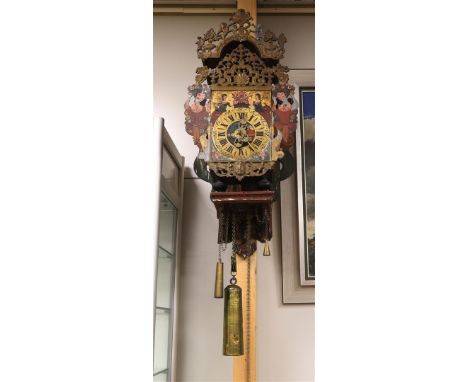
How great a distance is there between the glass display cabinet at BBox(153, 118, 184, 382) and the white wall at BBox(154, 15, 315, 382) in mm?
71

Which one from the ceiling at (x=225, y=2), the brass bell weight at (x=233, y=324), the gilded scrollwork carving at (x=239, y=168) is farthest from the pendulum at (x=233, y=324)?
the ceiling at (x=225, y=2)

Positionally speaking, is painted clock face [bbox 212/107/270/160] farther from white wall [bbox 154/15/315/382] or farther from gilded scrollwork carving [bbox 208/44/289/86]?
white wall [bbox 154/15/315/382]

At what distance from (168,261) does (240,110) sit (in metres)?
0.72

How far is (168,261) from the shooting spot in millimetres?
2314

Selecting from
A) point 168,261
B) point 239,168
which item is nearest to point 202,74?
point 239,168

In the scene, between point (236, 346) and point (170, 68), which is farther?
point (170, 68)

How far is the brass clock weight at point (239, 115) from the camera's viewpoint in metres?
1.91

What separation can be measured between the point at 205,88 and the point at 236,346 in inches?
34.4

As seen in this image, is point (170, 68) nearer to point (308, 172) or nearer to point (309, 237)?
point (308, 172)

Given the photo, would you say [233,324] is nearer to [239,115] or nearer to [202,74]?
[239,115]
